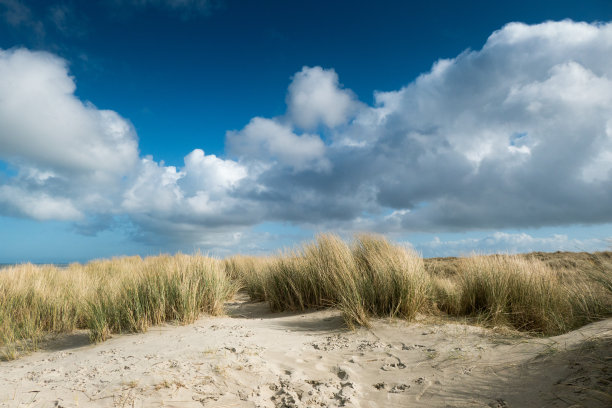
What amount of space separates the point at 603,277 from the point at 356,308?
12.7 ft

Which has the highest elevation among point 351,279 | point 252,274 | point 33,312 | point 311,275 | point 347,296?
point 252,274

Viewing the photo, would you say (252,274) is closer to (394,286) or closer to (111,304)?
(111,304)

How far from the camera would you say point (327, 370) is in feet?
13.0

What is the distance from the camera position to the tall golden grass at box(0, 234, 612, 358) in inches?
215

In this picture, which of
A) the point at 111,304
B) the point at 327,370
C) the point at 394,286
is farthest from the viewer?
the point at 394,286

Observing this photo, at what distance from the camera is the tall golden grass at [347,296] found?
546 centimetres

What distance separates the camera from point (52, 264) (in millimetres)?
11992

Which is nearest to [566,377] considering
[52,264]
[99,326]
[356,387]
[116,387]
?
[356,387]

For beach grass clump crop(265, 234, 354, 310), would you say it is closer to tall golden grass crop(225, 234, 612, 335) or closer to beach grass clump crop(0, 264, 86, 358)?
tall golden grass crop(225, 234, 612, 335)

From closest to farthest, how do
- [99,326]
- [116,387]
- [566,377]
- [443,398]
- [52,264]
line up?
[566,377] < [443,398] < [116,387] < [99,326] < [52,264]

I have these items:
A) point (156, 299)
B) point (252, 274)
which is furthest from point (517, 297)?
point (252, 274)

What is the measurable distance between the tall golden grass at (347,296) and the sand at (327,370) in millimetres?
544

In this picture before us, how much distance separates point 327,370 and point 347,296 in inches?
75.4

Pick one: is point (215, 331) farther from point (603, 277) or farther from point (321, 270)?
point (603, 277)
